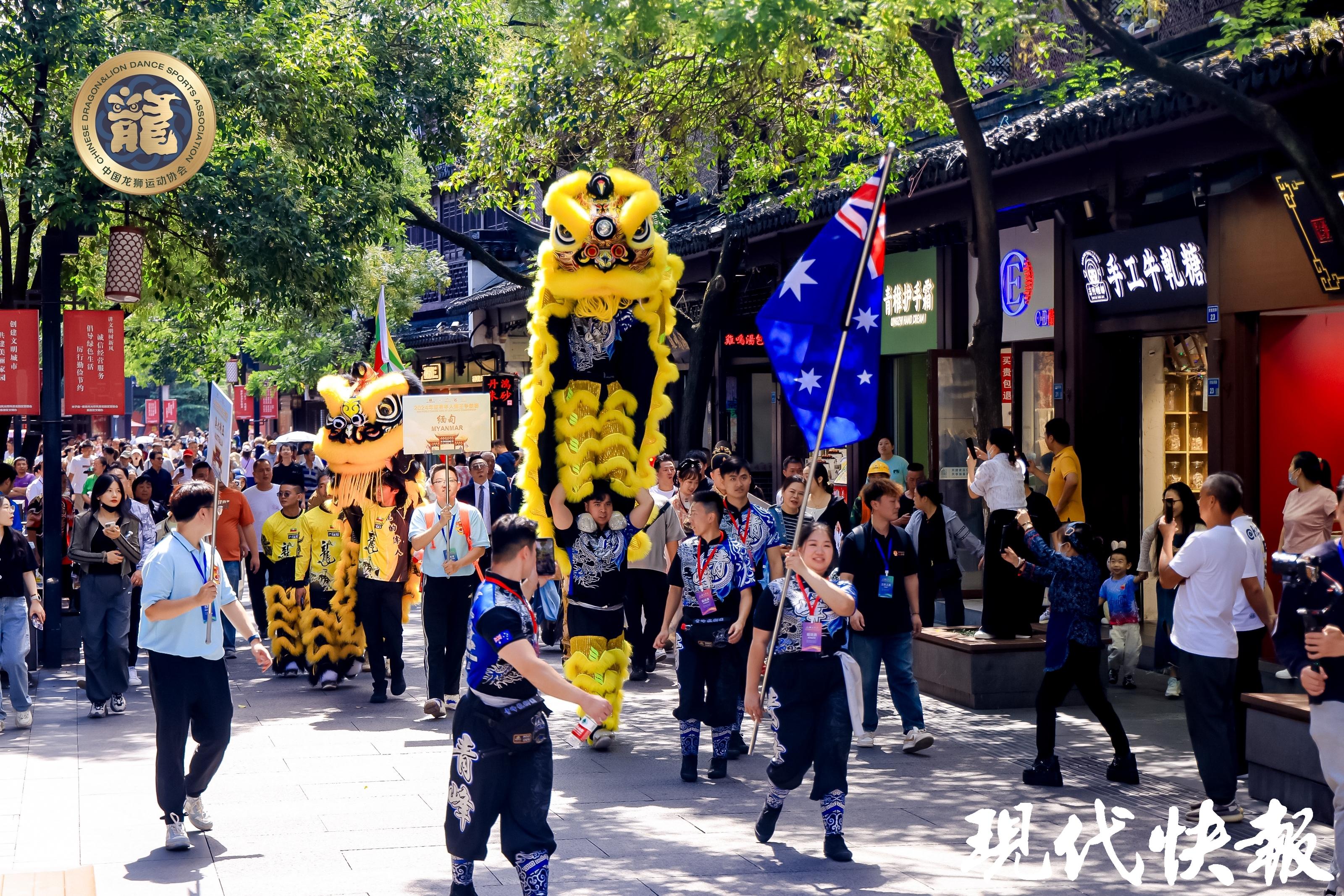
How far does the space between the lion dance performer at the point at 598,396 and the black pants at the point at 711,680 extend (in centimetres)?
92

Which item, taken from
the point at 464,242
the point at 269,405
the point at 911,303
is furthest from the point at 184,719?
the point at 269,405

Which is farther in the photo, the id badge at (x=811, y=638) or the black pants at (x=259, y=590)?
the black pants at (x=259, y=590)

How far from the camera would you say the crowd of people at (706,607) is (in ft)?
20.2

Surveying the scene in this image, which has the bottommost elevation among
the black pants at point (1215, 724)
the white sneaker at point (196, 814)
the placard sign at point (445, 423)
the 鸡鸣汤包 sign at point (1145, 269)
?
the white sneaker at point (196, 814)

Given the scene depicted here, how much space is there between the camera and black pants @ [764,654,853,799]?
23.5ft

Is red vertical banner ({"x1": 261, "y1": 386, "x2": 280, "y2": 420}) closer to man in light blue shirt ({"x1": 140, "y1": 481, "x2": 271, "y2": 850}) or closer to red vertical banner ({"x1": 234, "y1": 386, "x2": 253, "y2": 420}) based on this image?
red vertical banner ({"x1": 234, "y1": 386, "x2": 253, "y2": 420})

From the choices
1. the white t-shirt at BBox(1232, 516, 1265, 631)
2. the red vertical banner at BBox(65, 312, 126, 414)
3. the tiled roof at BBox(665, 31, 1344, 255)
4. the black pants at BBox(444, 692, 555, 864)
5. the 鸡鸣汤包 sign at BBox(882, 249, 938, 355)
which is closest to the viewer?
the black pants at BBox(444, 692, 555, 864)

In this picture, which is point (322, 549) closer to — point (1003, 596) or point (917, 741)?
point (917, 741)

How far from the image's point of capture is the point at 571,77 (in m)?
13.4

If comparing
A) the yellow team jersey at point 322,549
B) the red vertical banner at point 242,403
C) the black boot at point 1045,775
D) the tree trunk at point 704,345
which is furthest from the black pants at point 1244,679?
the red vertical banner at point 242,403

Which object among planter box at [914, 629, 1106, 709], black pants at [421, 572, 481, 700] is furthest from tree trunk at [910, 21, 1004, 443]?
black pants at [421, 572, 481, 700]

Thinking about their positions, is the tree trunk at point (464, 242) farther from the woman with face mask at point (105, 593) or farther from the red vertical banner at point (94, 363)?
the woman with face mask at point (105, 593)

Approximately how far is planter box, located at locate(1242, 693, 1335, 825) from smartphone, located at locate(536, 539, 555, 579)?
4.15 metres

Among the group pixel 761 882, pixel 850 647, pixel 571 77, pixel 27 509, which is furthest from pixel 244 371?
pixel 761 882
